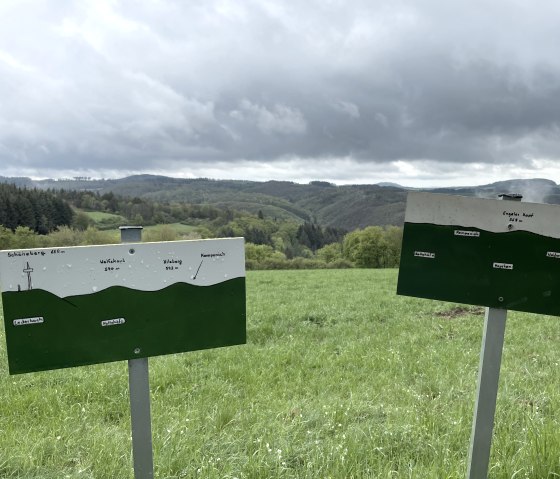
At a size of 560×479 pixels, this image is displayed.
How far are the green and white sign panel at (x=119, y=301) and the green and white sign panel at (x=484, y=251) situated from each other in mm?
1278

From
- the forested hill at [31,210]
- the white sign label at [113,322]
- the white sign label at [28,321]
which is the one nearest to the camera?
the white sign label at [28,321]

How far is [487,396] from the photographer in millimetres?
2906

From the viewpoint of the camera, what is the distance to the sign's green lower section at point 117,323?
2.20 m

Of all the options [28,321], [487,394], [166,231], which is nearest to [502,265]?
[487,394]

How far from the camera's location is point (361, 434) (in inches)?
147

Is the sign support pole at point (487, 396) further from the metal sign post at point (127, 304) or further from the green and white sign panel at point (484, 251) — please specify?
the metal sign post at point (127, 304)

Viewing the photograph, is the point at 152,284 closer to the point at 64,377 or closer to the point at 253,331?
the point at 64,377

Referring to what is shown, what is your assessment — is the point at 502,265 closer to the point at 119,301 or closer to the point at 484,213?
the point at 484,213

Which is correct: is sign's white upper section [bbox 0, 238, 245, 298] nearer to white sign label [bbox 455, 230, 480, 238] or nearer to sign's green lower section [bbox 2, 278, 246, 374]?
sign's green lower section [bbox 2, 278, 246, 374]

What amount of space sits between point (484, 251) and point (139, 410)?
251 centimetres

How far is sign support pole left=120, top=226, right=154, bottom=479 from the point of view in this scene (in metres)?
2.48

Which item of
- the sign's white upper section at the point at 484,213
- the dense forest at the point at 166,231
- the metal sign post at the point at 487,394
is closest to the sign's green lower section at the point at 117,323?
the sign's white upper section at the point at 484,213

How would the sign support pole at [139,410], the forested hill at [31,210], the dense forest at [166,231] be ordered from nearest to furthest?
the sign support pole at [139,410] < the dense forest at [166,231] < the forested hill at [31,210]

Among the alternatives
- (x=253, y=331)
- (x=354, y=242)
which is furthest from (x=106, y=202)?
(x=253, y=331)
